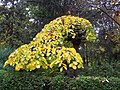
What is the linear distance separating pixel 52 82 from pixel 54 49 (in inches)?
37.2

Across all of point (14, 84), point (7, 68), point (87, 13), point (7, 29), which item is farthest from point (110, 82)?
point (7, 29)

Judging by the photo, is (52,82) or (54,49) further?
(52,82)

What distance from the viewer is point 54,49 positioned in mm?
4188

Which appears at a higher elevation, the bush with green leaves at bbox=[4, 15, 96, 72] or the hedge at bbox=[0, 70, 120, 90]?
the bush with green leaves at bbox=[4, 15, 96, 72]

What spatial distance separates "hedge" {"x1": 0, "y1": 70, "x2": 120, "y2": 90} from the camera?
477 cm

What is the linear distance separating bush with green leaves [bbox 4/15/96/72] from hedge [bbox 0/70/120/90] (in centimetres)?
31

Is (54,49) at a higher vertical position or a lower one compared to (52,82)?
higher

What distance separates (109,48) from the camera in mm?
8586

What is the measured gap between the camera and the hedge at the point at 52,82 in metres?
4.77

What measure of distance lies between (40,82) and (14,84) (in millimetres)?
509

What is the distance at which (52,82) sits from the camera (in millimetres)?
4879

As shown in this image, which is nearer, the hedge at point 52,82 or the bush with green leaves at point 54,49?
the bush with green leaves at point 54,49

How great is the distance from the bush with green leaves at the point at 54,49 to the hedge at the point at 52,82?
12.2 inches

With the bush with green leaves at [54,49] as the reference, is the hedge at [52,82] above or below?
below
